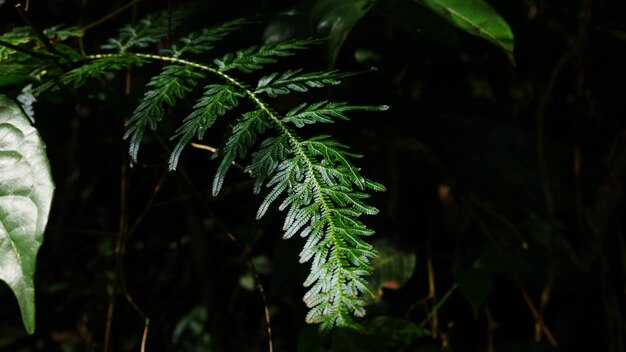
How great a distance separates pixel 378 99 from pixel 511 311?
0.70 meters

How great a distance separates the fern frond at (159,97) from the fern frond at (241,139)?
0.09m

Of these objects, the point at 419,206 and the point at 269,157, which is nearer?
the point at 269,157

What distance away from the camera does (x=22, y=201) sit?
0.73 meters

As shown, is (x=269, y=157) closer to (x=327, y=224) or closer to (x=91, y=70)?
(x=327, y=224)

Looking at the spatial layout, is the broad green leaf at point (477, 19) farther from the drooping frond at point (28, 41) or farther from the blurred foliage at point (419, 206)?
the drooping frond at point (28, 41)

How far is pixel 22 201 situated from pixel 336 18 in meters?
0.60

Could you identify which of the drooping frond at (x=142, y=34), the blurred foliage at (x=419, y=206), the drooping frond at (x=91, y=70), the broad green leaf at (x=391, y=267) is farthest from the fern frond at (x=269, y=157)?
the broad green leaf at (x=391, y=267)

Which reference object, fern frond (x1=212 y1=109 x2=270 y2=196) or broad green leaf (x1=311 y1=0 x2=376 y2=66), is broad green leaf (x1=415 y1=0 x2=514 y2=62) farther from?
fern frond (x1=212 y1=109 x2=270 y2=196)

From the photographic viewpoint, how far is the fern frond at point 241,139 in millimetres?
729

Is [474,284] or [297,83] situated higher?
[297,83]

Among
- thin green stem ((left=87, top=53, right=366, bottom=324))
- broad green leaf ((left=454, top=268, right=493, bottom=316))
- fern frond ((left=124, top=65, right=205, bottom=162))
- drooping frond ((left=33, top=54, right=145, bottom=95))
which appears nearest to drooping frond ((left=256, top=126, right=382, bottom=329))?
thin green stem ((left=87, top=53, right=366, bottom=324))

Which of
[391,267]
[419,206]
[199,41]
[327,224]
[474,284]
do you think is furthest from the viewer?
[419,206]

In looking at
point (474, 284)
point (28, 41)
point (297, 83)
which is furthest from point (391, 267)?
point (28, 41)

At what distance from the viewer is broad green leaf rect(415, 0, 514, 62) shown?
102 cm
